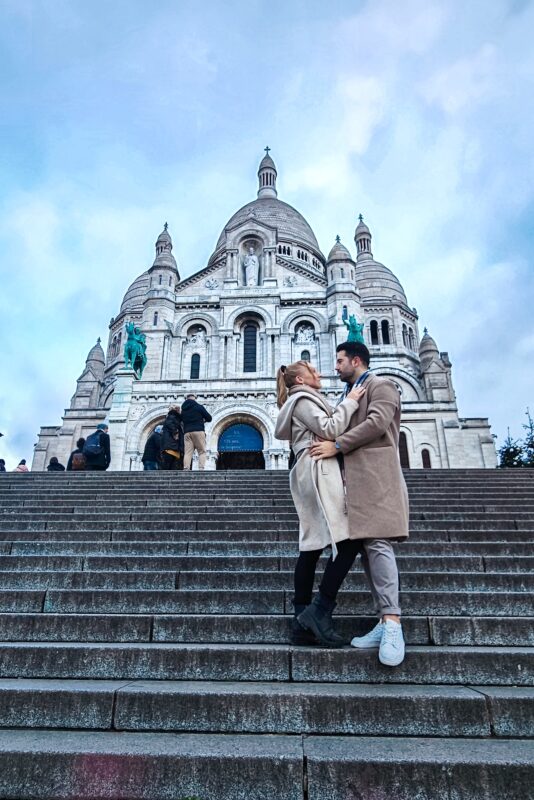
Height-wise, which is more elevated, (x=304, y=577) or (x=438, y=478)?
(x=438, y=478)

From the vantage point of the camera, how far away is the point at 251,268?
2992 cm

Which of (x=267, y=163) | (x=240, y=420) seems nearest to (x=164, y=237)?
(x=240, y=420)

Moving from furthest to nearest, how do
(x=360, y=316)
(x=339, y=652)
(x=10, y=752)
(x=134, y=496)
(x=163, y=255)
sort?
(x=163, y=255), (x=360, y=316), (x=134, y=496), (x=339, y=652), (x=10, y=752)

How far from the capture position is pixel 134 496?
30.0ft

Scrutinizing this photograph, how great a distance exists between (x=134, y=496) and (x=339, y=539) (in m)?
6.60

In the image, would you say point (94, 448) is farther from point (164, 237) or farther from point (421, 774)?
point (164, 237)

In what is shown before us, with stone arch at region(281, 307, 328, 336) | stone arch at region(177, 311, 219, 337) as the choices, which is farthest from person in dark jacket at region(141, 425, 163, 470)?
stone arch at region(177, 311, 219, 337)

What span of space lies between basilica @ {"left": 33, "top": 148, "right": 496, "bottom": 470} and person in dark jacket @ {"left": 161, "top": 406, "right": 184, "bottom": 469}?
29.8ft

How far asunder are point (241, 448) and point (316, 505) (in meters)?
19.0

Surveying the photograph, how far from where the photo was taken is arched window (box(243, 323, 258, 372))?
27.1m

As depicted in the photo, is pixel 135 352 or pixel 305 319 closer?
pixel 135 352

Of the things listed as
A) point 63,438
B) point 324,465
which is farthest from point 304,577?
point 63,438

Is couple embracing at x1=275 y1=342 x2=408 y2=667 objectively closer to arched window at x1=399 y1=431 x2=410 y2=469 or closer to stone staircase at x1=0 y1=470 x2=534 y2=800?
stone staircase at x1=0 y1=470 x2=534 y2=800

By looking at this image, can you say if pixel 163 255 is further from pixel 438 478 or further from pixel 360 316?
pixel 438 478
